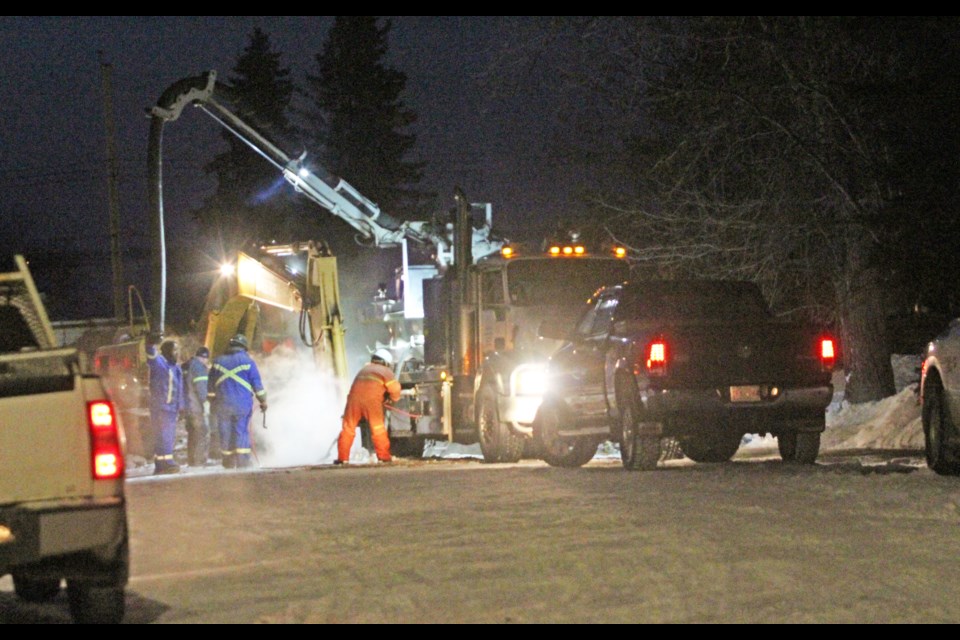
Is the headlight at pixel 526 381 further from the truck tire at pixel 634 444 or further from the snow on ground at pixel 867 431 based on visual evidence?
the snow on ground at pixel 867 431

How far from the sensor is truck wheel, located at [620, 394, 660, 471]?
534 inches

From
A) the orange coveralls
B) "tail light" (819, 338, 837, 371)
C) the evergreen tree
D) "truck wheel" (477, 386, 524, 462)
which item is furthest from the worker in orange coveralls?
the evergreen tree

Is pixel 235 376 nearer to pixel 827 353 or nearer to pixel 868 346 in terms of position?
pixel 827 353

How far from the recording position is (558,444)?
15.8 m

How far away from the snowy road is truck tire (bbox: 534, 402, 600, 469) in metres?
3.08

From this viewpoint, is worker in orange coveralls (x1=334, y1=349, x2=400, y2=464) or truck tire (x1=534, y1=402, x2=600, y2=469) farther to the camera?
worker in orange coveralls (x1=334, y1=349, x2=400, y2=464)

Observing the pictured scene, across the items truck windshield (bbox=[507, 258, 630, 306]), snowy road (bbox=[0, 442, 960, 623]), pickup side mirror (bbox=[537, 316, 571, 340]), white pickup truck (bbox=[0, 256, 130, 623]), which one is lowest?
snowy road (bbox=[0, 442, 960, 623])

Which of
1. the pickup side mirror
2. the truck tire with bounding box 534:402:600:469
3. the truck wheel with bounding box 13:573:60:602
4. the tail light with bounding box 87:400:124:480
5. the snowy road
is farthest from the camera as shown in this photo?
the truck tire with bounding box 534:402:600:469

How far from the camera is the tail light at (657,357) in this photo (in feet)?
43.2

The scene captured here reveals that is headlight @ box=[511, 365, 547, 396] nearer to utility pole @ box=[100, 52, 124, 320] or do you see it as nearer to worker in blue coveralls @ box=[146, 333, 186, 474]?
worker in blue coveralls @ box=[146, 333, 186, 474]

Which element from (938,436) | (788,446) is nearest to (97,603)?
(938,436)

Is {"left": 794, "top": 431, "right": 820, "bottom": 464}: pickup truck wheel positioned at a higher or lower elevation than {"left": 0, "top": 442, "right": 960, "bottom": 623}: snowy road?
higher

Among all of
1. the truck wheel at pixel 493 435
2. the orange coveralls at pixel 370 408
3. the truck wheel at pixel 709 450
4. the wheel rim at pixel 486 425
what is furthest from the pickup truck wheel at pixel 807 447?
the orange coveralls at pixel 370 408

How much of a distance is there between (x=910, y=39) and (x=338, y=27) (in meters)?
57.2
